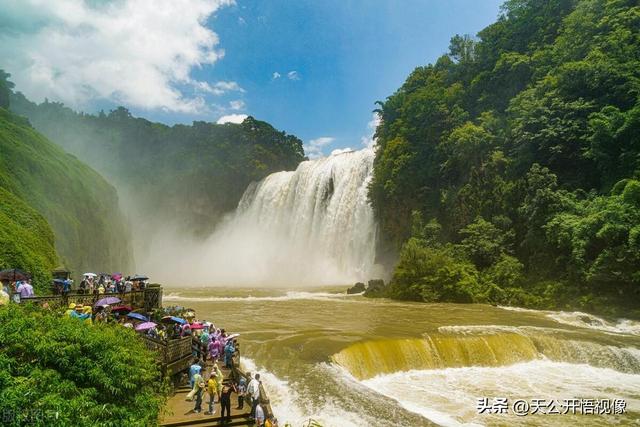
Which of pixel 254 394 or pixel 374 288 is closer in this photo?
pixel 254 394

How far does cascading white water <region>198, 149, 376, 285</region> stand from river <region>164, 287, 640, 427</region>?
932 inches

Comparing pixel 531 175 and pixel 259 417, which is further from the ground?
pixel 531 175

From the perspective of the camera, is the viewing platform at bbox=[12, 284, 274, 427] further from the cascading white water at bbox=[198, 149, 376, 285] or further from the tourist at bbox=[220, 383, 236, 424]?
the cascading white water at bbox=[198, 149, 376, 285]

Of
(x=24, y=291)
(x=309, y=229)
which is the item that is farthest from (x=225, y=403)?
(x=309, y=229)

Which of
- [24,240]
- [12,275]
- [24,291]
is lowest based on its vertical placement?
[24,291]

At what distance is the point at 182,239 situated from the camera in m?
80.1

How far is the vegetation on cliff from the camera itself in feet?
21.5

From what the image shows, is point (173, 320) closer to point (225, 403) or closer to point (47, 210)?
point (225, 403)

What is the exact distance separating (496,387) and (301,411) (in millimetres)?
6814

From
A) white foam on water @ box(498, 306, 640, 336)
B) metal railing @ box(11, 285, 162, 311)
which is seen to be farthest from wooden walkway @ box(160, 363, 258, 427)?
white foam on water @ box(498, 306, 640, 336)

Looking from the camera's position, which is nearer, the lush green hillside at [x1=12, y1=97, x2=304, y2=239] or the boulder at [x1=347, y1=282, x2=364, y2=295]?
the boulder at [x1=347, y1=282, x2=364, y2=295]

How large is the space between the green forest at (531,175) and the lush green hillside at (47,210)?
22771 mm

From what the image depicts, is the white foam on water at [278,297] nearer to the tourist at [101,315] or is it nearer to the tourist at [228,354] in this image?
the tourist at [228,354]

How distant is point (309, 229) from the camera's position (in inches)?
2019
